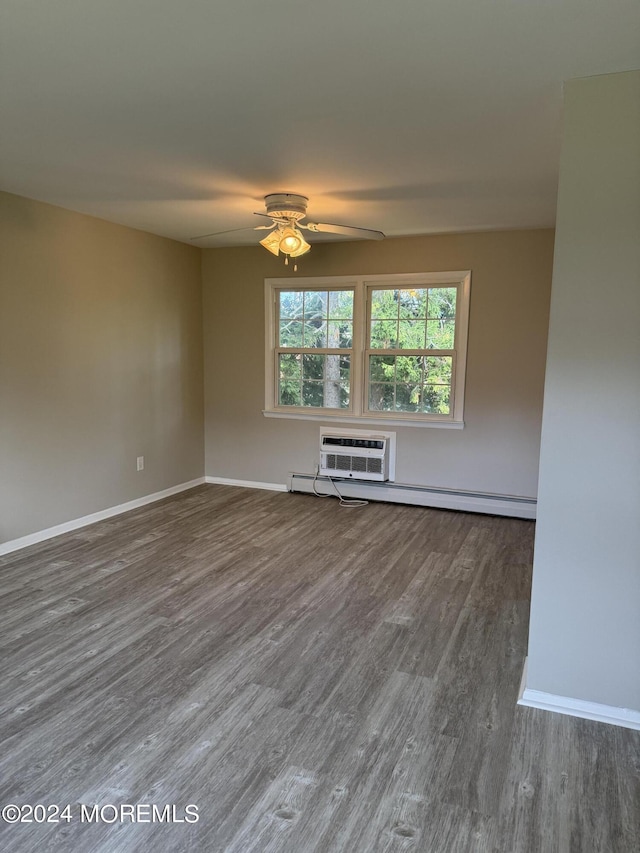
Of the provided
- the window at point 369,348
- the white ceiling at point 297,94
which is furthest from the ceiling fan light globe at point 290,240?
the window at point 369,348

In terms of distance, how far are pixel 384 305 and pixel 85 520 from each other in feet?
10.3

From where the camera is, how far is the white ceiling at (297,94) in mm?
1647

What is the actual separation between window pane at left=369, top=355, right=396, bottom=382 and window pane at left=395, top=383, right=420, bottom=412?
0.44 ft

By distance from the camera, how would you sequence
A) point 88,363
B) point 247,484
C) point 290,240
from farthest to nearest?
point 247,484 → point 88,363 → point 290,240

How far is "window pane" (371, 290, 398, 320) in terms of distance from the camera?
508 cm

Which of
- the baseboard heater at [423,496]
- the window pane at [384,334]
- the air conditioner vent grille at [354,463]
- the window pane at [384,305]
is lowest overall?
the baseboard heater at [423,496]

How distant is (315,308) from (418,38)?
12.0 feet

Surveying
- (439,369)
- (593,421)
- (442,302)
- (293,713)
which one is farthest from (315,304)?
(293,713)

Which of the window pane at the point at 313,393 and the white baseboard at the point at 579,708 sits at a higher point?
the window pane at the point at 313,393

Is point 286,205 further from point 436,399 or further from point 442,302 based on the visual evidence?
point 436,399

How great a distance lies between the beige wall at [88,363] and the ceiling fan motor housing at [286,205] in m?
1.62

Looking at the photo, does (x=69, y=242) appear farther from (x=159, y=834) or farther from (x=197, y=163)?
(x=159, y=834)

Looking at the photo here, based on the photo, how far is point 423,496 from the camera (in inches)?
201

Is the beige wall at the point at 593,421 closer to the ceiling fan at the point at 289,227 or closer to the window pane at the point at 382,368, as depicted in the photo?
the ceiling fan at the point at 289,227
